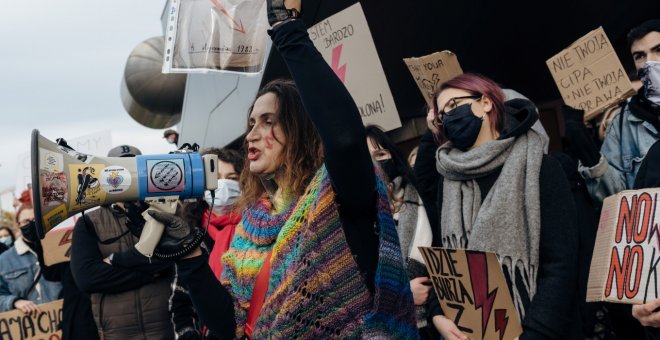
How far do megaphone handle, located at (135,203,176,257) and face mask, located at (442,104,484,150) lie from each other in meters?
1.12

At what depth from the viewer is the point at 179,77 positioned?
12242 millimetres

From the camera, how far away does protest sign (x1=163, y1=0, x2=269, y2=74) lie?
326 cm

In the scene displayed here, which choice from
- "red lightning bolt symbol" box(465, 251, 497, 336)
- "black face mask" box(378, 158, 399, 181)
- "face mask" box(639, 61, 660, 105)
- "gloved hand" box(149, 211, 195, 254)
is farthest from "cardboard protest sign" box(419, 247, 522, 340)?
"face mask" box(639, 61, 660, 105)

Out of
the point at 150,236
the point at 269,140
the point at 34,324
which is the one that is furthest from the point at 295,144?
the point at 34,324

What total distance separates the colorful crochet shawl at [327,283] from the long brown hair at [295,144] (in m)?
0.14

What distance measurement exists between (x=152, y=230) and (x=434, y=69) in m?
2.16

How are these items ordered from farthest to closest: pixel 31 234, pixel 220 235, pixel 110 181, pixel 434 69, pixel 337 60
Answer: pixel 31 234 → pixel 337 60 → pixel 434 69 → pixel 220 235 → pixel 110 181

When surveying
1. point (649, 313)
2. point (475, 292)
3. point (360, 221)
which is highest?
point (360, 221)

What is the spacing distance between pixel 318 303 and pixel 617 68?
2.36 m

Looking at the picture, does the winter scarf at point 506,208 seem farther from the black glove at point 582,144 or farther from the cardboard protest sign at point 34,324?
the cardboard protest sign at point 34,324

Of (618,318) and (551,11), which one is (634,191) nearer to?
(618,318)

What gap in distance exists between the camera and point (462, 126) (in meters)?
2.60

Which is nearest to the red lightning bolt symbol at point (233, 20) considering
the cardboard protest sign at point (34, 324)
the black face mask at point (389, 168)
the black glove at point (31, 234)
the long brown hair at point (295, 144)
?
Answer: the black face mask at point (389, 168)

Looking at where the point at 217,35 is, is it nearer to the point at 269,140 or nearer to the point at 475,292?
the point at 269,140
